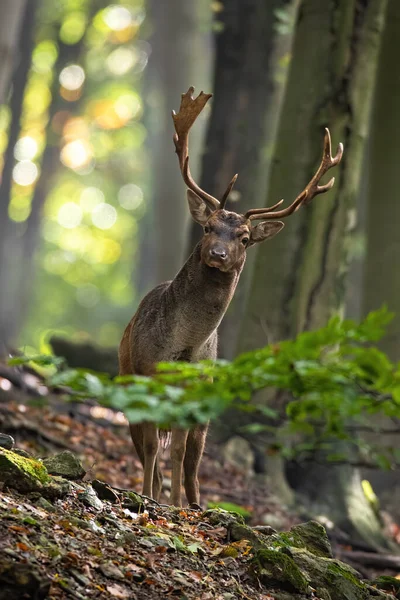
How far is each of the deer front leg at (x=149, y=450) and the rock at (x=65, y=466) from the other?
1.01m

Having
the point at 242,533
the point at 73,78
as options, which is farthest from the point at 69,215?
the point at 242,533

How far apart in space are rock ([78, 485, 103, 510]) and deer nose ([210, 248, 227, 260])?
1924 millimetres

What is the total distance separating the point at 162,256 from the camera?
18.5 meters

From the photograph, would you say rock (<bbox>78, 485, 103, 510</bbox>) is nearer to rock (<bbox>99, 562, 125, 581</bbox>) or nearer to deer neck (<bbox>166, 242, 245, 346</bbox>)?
rock (<bbox>99, 562, 125, 581</bbox>)

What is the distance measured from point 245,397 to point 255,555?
1.75m

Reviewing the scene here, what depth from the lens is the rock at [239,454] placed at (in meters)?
10.2

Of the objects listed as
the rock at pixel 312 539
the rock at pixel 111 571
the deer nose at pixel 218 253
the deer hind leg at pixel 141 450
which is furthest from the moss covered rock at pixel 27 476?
the deer nose at pixel 218 253

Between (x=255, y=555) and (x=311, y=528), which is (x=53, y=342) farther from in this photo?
(x=255, y=555)

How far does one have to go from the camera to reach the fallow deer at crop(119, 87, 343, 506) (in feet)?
23.4

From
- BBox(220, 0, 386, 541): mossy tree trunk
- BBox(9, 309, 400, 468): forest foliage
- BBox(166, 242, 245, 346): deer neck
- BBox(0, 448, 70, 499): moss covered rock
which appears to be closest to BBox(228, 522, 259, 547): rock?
BBox(0, 448, 70, 499): moss covered rock

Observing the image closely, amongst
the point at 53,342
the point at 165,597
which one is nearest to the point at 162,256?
the point at 53,342

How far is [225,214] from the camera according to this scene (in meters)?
7.18

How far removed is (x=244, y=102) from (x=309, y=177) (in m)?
3.41

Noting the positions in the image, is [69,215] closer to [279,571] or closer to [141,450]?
[141,450]
